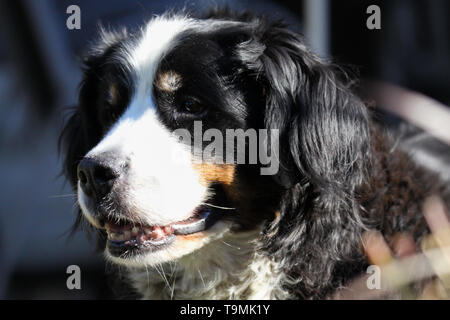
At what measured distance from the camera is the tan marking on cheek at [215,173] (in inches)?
96.2

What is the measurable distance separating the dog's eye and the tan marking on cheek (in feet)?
0.73

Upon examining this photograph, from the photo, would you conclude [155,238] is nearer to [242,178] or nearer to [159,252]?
[159,252]

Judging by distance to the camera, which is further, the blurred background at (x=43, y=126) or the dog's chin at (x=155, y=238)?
the blurred background at (x=43, y=126)

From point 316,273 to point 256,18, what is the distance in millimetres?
1178

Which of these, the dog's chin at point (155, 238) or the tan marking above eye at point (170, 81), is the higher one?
the tan marking above eye at point (170, 81)

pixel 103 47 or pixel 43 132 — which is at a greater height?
pixel 103 47

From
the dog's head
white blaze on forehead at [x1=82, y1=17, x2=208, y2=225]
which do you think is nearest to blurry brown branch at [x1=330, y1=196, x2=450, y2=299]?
the dog's head

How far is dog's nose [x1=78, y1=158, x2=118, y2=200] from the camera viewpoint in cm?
230

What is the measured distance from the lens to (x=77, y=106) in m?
3.18

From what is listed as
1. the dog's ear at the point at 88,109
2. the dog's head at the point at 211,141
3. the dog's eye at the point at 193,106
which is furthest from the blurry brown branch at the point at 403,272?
the dog's ear at the point at 88,109

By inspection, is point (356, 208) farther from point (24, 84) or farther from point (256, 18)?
point (24, 84)

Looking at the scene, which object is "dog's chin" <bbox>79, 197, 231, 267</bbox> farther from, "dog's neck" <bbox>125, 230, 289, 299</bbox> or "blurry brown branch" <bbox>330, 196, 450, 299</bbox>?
"blurry brown branch" <bbox>330, 196, 450, 299</bbox>

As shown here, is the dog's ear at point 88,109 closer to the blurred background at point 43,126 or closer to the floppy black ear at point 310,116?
the blurred background at point 43,126
